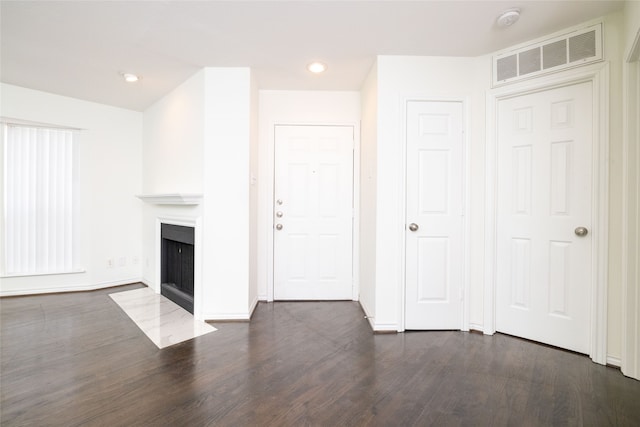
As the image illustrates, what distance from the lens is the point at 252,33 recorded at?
7.22 feet

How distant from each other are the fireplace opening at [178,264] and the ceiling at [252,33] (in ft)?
5.42

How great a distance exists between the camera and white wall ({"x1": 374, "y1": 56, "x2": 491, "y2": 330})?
252 centimetres

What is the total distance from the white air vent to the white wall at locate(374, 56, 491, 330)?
0.18 meters

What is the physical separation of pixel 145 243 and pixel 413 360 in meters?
3.66

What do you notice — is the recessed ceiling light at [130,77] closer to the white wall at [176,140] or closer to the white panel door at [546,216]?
the white wall at [176,140]

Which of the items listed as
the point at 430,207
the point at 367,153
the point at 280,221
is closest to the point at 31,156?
the point at 280,221

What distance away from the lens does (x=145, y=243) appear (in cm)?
395

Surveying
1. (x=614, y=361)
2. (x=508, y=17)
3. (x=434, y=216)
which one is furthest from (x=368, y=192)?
(x=614, y=361)

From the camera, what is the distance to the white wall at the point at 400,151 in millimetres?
2520

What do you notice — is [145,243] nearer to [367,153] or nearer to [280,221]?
[280,221]

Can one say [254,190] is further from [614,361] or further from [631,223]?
[614,361]

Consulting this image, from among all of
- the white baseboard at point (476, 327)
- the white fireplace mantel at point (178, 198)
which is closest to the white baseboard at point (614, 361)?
the white baseboard at point (476, 327)

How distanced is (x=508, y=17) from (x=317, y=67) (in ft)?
4.95

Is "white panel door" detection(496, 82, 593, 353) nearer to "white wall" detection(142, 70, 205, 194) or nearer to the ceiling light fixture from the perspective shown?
the ceiling light fixture
